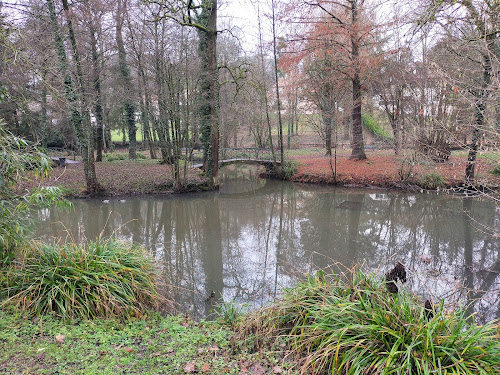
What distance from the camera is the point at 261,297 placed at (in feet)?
16.8

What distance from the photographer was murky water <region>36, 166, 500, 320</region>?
5586mm

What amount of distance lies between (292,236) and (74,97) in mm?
8662

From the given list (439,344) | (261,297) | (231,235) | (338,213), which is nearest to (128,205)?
(231,235)

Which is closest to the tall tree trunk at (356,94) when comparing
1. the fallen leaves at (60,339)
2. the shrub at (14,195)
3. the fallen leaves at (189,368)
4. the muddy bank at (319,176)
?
the muddy bank at (319,176)

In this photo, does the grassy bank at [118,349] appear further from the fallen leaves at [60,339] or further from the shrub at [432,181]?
the shrub at [432,181]

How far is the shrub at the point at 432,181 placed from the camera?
14.0 meters

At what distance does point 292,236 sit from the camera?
344 inches

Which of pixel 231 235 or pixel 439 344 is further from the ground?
pixel 439 344

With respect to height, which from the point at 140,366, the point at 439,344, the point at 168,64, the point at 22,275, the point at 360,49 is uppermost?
the point at 360,49

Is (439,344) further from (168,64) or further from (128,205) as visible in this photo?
(168,64)

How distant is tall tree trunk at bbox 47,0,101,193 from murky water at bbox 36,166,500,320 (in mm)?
1169

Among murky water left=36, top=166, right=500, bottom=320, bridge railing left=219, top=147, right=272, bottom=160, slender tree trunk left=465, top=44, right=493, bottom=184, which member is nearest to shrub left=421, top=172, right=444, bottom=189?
murky water left=36, top=166, right=500, bottom=320

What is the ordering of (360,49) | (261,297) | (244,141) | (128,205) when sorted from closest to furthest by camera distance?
(261,297) < (128,205) < (360,49) < (244,141)

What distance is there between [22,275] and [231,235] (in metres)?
5.51
